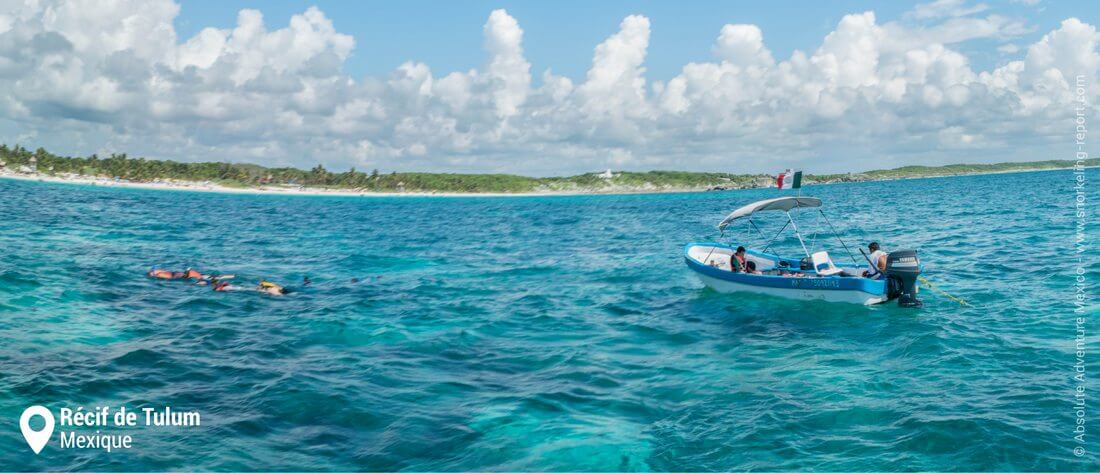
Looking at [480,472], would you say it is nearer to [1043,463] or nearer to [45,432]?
[45,432]

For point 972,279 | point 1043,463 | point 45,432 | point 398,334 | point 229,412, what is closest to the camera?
point 1043,463

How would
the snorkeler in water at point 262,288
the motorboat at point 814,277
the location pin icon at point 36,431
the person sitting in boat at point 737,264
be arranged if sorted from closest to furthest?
the location pin icon at point 36,431 < the motorboat at point 814,277 < the person sitting in boat at point 737,264 < the snorkeler in water at point 262,288

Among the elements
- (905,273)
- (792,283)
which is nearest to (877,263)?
(905,273)

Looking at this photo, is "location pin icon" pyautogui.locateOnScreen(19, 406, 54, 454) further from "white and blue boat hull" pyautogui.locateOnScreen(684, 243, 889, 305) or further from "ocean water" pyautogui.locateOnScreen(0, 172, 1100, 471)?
"white and blue boat hull" pyautogui.locateOnScreen(684, 243, 889, 305)

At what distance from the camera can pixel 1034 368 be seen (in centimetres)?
1652

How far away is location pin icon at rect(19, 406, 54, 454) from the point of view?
1244cm

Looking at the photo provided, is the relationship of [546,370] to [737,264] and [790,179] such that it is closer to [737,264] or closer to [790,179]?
[737,264]

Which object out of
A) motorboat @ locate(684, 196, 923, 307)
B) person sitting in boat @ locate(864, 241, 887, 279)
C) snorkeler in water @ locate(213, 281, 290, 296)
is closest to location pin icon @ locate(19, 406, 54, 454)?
snorkeler in water @ locate(213, 281, 290, 296)

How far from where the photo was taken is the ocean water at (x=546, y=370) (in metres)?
12.5

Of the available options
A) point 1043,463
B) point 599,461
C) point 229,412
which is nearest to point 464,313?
point 229,412

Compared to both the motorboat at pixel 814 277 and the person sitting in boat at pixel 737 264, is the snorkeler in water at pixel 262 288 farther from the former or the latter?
→ the person sitting in boat at pixel 737 264

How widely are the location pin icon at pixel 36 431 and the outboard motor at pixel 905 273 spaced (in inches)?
990

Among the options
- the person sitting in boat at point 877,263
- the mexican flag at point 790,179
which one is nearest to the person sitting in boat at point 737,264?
the mexican flag at point 790,179

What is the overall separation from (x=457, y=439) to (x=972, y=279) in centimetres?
2651
